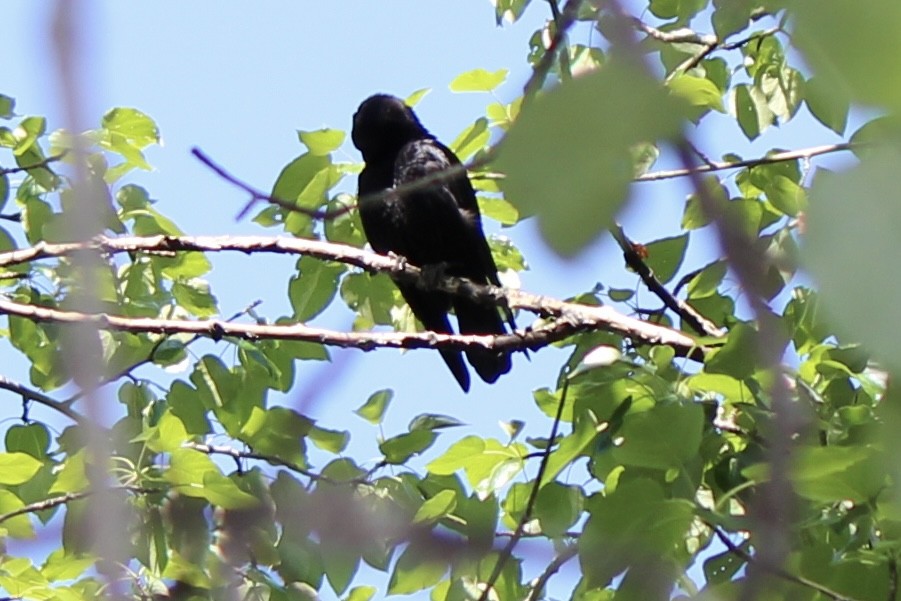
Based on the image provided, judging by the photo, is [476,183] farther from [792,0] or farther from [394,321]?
[792,0]

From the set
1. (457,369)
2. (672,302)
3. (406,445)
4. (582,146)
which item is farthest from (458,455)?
(457,369)

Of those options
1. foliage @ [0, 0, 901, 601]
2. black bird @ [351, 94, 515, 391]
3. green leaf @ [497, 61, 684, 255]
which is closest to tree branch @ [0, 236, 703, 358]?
foliage @ [0, 0, 901, 601]

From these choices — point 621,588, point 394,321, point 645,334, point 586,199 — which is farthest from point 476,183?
point 586,199

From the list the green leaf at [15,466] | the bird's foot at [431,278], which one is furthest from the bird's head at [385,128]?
the green leaf at [15,466]

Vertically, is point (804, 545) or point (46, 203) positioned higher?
point (46, 203)

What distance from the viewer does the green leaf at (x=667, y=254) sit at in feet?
7.31

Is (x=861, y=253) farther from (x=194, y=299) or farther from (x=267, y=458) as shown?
(x=194, y=299)

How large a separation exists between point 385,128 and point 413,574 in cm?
273

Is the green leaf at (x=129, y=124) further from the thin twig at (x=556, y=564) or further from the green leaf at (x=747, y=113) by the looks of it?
the thin twig at (x=556, y=564)

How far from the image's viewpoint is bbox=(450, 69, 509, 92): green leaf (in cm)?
209

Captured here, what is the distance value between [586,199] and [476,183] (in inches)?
89.7

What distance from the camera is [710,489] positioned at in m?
1.70

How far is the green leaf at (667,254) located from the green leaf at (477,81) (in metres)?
0.44

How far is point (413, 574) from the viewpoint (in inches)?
70.9
